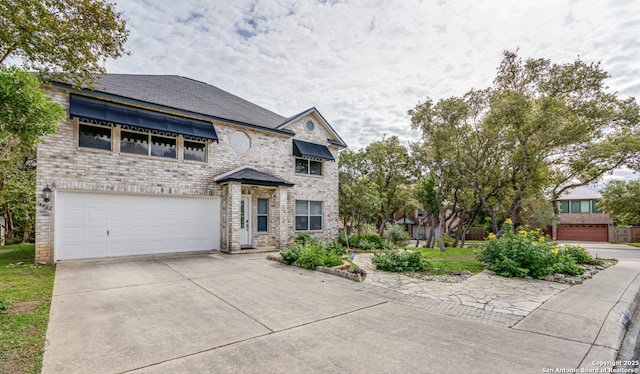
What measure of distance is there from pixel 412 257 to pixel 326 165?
8189 mm

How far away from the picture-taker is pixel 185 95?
1295 centimetres

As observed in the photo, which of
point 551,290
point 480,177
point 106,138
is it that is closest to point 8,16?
point 106,138

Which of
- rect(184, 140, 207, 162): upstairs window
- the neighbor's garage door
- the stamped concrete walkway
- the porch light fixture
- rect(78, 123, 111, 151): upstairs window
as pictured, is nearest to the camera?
the stamped concrete walkway

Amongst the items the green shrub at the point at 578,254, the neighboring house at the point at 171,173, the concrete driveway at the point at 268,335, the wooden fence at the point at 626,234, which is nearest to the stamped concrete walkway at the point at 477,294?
the concrete driveway at the point at 268,335

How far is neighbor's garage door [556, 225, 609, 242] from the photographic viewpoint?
31.8 m

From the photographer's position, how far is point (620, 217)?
98.6 ft

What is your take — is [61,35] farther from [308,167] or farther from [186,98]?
[308,167]

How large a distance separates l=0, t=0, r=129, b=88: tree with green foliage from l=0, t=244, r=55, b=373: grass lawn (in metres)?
4.36

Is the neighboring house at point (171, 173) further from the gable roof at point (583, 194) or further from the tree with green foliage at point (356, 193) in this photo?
the gable roof at point (583, 194)

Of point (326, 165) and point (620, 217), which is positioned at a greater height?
point (326, 165)

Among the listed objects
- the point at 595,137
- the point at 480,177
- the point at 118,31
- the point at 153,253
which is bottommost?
the point at 153,253

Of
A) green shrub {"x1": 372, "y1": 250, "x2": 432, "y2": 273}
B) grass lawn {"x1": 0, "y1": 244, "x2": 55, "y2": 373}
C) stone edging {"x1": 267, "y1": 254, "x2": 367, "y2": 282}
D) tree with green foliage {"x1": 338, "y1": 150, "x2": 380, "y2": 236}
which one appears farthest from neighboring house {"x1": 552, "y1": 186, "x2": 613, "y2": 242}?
grass lawn {"x1": 0, "y1": 244, "x2": 55, "y2": 373}

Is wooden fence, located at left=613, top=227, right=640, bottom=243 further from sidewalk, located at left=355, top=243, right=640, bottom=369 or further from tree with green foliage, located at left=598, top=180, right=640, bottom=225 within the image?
sidewalk, located at left=355, top=243, right=640, bottom=369

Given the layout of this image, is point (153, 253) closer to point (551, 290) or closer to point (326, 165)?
point (326, 165)
